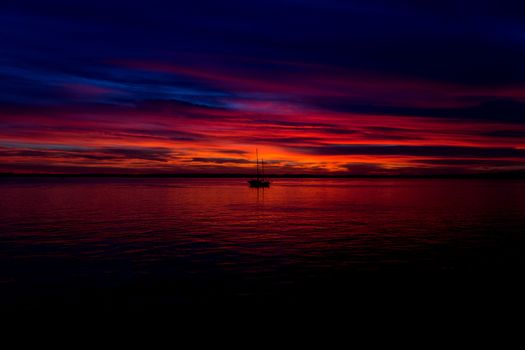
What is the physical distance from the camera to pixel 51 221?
50562 mm

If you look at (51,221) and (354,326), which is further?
(51,221)

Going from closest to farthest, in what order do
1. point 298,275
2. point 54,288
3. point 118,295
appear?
point 118,295
point 54,288
point 298,275

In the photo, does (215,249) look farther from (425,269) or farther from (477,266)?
(477,266)

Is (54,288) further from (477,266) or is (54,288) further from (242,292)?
(477,266)

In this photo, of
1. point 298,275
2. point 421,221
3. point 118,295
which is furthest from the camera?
→ point 421,221

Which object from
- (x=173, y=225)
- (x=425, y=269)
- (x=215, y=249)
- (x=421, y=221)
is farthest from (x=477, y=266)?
(x=173, y=225)

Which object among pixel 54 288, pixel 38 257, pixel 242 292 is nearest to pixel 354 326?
pixel 242 292

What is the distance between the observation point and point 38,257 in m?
29.0

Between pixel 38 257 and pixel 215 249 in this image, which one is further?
pixel 215 249

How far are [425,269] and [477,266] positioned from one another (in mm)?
3486

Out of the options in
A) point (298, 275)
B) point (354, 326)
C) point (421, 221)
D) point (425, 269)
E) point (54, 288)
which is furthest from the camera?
point (421, 221)

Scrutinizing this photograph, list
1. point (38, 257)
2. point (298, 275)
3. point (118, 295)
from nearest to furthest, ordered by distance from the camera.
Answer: point (118, 295) → point (298, 275) → point (38, 257)

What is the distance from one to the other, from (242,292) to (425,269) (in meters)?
11.0

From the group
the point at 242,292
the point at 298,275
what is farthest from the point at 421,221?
the point at 242,292
